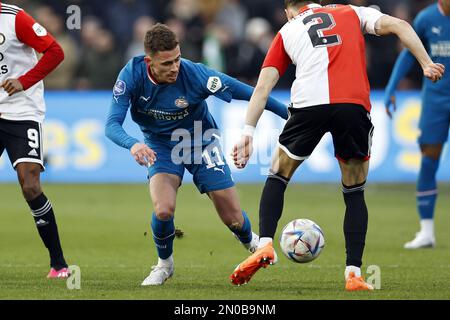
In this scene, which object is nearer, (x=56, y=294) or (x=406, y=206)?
A: (x=56, y=294)

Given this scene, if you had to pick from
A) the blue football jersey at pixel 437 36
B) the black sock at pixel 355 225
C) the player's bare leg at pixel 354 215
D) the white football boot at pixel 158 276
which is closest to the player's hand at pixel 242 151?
the player's bare leg at pixel 354 215

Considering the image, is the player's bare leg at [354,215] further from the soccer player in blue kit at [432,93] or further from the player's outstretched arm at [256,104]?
the soccer player in blue kit at [432,93]

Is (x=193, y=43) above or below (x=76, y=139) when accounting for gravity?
above

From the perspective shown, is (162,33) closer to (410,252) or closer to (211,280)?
(211,280)

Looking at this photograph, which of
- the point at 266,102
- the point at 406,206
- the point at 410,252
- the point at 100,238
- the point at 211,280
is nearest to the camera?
the point at 266,102

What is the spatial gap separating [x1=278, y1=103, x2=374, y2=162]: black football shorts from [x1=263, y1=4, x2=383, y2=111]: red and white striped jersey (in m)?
0.06

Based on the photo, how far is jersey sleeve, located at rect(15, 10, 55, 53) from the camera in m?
8.58

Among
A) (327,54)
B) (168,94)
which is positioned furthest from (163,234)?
(327,54)

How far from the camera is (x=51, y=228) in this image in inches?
344

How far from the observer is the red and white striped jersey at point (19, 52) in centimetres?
Answer: 859

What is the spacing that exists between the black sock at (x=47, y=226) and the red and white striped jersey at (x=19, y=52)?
71 cm

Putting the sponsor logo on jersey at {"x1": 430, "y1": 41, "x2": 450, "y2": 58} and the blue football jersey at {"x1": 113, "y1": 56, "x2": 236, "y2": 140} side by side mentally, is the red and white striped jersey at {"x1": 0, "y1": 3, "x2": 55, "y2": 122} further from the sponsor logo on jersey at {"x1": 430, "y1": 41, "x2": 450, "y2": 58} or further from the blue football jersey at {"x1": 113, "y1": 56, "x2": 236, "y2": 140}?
the sponsor logo on jersey at {"x1": 430, "y1": 41, "x2": 450, "y2": 58}

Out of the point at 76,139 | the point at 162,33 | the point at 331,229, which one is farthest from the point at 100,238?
the point at 76,139

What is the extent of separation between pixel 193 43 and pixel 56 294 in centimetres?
1313
